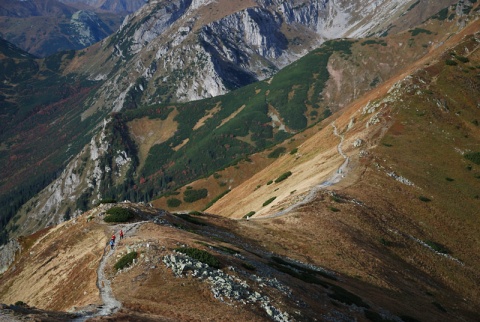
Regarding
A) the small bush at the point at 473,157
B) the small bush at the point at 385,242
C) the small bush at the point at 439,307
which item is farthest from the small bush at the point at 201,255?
the small bush at the point at 473,157

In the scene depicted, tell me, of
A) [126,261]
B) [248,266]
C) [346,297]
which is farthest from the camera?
[346,297]

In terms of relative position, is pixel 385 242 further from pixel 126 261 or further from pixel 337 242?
pixel 126 261

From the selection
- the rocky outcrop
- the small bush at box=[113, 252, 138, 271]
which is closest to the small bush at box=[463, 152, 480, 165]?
the rocky outcrop

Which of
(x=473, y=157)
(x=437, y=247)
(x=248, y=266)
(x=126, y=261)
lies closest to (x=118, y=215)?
(x=126, y=261)

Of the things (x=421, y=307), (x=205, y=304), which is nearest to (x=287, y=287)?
(x=205, y=304)

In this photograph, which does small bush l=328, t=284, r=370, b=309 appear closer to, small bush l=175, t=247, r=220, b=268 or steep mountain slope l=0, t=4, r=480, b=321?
steep mountain slope l=0, t=4, r=480, b=321
